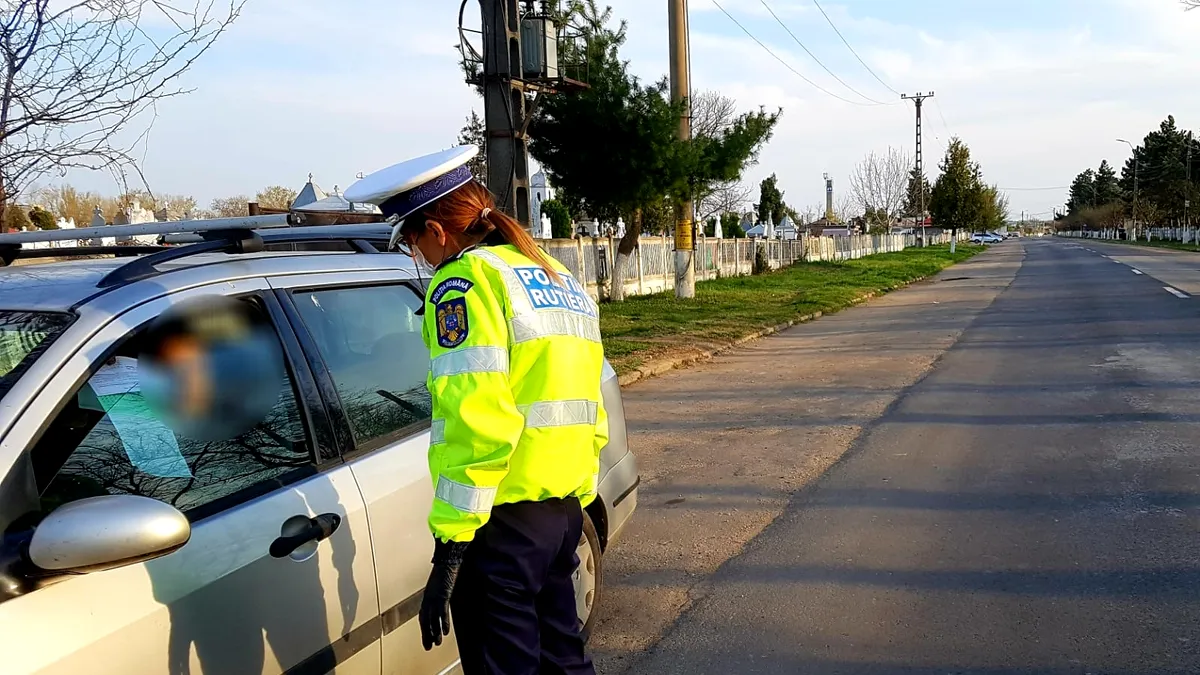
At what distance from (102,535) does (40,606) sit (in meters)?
0.20

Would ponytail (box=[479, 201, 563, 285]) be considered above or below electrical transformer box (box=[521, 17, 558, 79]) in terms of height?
below

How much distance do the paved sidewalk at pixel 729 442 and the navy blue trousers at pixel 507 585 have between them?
1407mm

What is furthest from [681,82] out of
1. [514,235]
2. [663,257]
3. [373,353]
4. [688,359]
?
[514,235]

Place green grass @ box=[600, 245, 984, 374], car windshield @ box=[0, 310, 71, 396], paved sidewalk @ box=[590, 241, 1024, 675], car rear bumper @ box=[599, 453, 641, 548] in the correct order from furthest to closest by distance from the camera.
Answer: green grass @ box=[600, 245, 984, 374]
paved sidewalk @ box=[590, 241, 1024, 675]
car rear bumper @ box=[599, 453, 641, 548]
car windshield @ box=[0, 310, 71, 396]

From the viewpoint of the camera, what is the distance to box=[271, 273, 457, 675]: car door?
2678 mm

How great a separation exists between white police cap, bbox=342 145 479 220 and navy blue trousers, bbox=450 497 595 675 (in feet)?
2.63

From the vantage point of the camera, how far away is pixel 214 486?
233 centimetres

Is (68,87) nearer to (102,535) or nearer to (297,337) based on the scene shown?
(297,337)

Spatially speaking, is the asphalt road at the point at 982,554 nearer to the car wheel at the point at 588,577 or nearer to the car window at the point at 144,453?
the car wheel at the point at 588,577

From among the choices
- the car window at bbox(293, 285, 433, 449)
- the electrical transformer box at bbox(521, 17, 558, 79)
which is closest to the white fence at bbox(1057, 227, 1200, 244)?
the electrical transformer box at bbox(521, 17, 558, 79)

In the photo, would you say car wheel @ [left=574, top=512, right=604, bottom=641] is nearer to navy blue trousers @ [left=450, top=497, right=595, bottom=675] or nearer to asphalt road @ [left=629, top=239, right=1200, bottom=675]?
asphalt road @ [left=629, top=239, right=1200, bottom=675]

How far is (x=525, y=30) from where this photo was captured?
31.2 feet

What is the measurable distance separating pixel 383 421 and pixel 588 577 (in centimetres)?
114

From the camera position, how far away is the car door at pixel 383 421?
2.68 meters
